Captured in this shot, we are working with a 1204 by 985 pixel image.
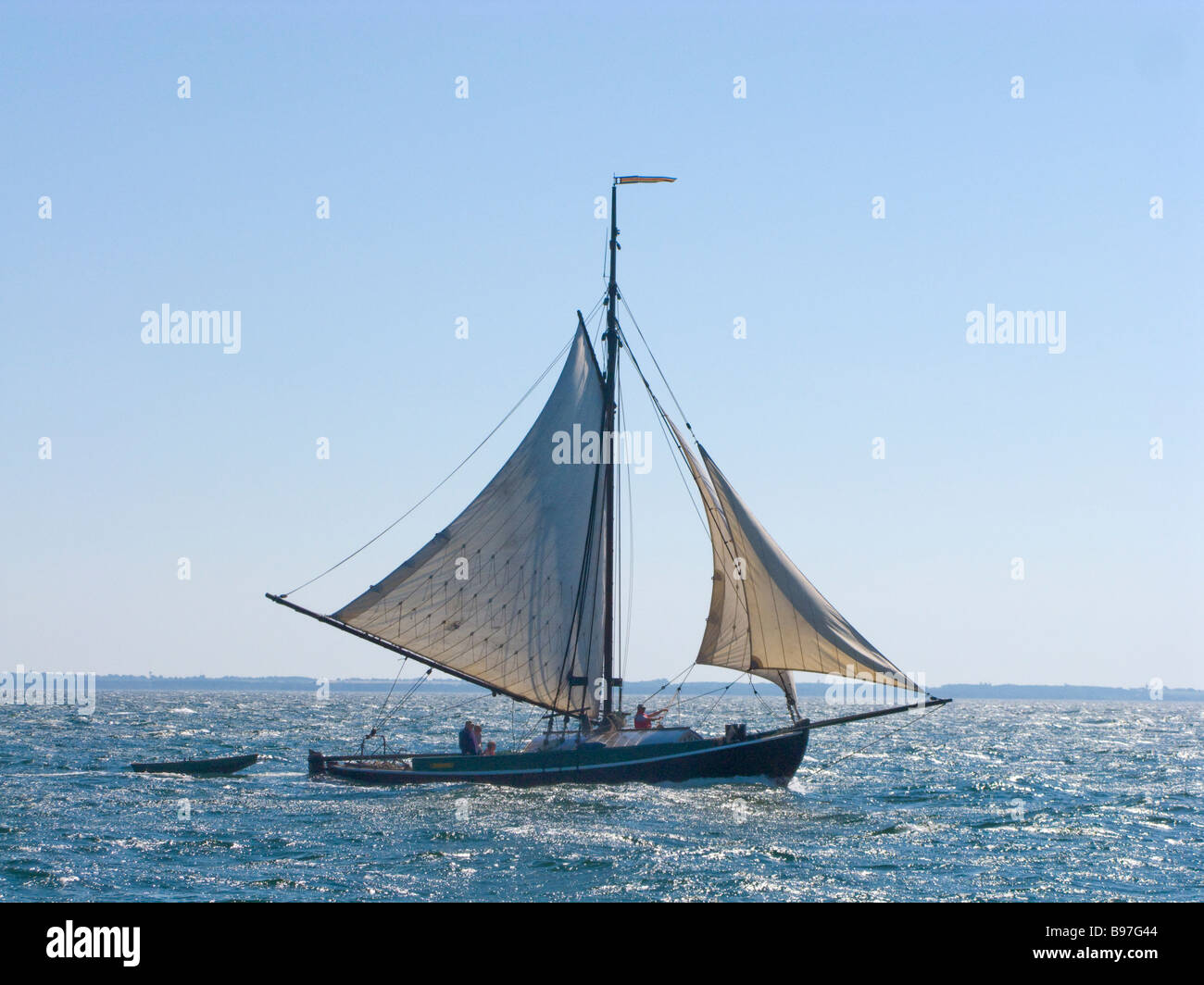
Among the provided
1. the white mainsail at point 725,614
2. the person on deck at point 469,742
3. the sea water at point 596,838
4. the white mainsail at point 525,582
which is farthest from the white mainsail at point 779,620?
the person on deck at point 469,742

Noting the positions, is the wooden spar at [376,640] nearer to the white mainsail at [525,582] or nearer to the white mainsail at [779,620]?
the white mainsail at [525,582]

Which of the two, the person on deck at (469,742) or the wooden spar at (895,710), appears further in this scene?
the person on deck at (469,742)

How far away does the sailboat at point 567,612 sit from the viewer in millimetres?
38594

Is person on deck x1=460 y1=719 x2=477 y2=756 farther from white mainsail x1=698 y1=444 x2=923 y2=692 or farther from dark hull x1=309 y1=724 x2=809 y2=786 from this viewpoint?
white mainsail x1=698 y1=444 x2=923 y2=692

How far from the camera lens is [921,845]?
28672 mm

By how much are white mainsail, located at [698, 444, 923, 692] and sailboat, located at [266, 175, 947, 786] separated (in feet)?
0.19

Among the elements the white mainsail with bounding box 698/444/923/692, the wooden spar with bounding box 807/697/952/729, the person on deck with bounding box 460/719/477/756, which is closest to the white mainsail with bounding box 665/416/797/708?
the white mainsail with bounding box 698/444/923/692

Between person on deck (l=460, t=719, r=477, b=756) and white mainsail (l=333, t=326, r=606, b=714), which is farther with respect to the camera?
person on deck (l=460, t=719, r=477, b=756)

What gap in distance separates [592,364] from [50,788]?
20753 mm

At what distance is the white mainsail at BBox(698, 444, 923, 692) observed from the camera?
35.8 metres

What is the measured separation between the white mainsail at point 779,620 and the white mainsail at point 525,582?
4.72 m

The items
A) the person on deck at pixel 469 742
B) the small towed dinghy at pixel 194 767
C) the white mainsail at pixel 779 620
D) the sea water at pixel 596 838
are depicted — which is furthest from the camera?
the small towed dinghy at pixel 194 767

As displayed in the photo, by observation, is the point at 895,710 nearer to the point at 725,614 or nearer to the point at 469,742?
the point at 725,614

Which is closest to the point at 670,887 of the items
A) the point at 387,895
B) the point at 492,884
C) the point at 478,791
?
the point at 492,884
